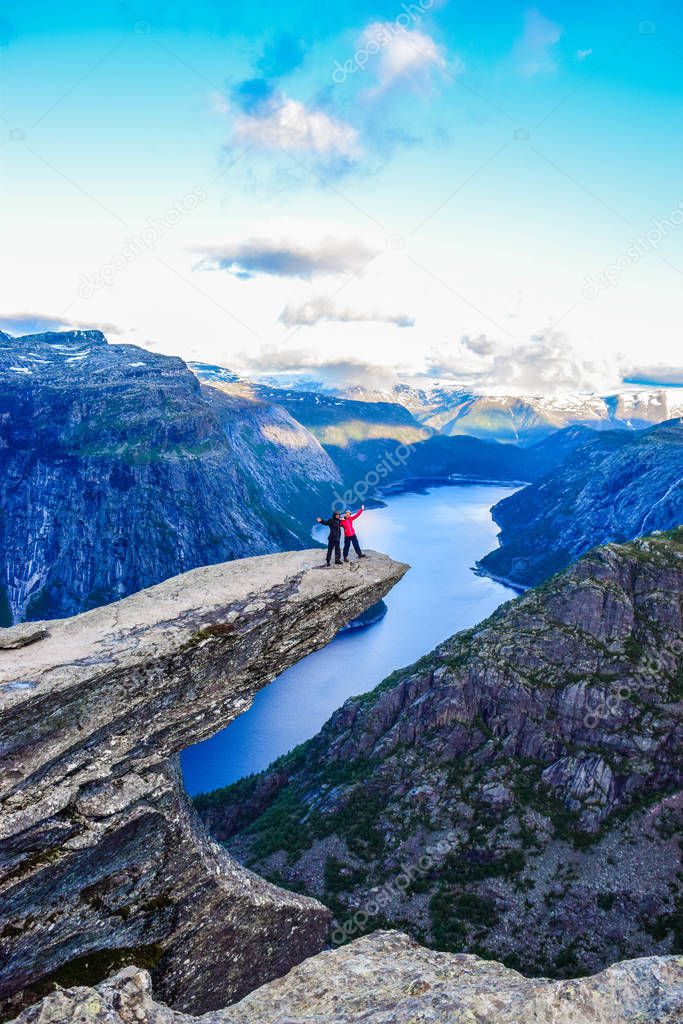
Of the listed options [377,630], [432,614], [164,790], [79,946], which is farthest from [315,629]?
[432,614]

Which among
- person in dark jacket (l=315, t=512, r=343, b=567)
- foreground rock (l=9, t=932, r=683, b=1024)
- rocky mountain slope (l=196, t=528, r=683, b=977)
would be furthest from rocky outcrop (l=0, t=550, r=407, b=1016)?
rocky mountain slope (l=196, t=528, r=683, b=977)

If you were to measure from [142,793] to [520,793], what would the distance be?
52586 mm

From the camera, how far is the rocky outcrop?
19125 mm

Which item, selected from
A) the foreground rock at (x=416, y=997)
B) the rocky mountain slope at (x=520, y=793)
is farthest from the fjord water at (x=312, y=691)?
the foreground rock at (x=416, y=997)

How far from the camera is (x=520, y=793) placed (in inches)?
2405

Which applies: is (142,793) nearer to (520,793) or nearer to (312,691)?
(520,793)

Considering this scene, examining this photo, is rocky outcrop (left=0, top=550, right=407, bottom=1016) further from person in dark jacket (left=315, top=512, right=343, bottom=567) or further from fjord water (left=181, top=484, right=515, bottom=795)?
fjord water (left=181, top=484, right=515, bottom=795)

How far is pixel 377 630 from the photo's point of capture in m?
184

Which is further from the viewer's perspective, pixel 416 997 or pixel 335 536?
pixel 335 536

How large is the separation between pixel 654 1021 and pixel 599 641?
61.8 meters

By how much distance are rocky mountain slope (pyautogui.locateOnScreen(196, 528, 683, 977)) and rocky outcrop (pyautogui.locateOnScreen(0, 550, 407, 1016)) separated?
33.1 m

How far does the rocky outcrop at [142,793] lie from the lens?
19125 millimetres

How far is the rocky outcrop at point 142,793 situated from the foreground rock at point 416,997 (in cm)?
366

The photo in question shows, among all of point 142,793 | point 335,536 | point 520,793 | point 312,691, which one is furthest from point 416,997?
point 312,691
